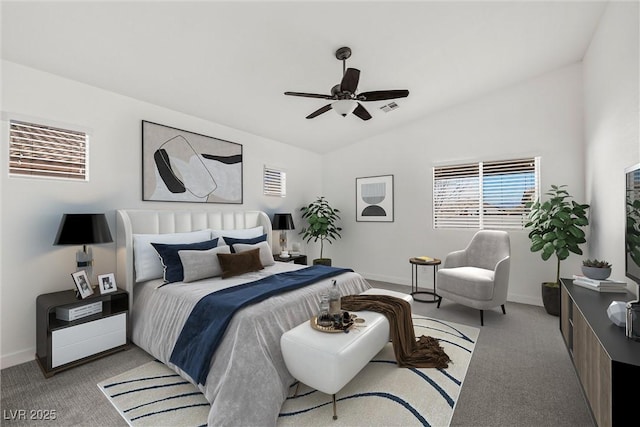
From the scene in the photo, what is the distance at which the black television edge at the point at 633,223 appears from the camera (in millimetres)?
1741

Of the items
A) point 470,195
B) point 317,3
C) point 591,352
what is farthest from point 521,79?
point 591,352

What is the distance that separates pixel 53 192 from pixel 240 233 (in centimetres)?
193

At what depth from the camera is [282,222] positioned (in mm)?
4863

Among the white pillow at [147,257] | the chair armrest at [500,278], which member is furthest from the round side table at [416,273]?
the white pillow at [147,257]

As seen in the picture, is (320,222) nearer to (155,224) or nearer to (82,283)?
(155,224)

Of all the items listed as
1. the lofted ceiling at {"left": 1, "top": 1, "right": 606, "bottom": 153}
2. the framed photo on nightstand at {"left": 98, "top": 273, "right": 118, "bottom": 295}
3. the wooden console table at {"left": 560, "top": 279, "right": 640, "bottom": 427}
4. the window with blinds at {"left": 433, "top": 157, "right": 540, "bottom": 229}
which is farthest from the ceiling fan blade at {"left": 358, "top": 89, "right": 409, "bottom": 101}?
the framed photo on nightstand at {"left": 98, "top": 273, "right": 118, "bottom": 295}

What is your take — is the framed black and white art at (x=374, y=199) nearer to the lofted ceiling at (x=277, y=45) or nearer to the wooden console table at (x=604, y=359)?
the lofted ceiling at (x=277, y=45)

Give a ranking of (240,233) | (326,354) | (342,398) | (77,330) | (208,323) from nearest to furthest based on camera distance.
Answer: (326,354) < (342,398) < (208,323) < (77,330) < (240,233)

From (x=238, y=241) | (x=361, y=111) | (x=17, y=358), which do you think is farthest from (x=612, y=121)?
(x=17, y=358)

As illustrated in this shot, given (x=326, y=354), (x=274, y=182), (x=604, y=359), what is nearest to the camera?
(x=604, y=359)

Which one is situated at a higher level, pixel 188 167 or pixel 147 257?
pixel 188 167

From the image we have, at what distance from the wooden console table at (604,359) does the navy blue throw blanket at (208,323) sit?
2.00m

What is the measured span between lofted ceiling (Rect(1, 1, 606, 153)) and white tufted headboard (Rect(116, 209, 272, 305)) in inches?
52.2

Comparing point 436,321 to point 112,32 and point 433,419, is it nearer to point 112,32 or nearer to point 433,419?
point 433,419
